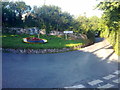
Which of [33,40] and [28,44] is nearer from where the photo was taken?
[28,44]

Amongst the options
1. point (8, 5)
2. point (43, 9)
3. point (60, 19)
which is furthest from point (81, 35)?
point (8, 5)

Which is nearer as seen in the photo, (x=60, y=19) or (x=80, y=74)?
(x=80, y=74)

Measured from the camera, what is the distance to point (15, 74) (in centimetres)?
613

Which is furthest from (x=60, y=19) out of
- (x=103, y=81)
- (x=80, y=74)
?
(x=103, y=81)

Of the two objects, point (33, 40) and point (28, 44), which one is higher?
point (33, 40)

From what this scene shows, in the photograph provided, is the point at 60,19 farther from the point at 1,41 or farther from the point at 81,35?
the point at 1,41

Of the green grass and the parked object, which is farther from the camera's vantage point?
the parked object

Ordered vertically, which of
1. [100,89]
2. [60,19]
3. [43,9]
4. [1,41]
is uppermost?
[43,9]

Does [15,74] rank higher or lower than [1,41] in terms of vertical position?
lower

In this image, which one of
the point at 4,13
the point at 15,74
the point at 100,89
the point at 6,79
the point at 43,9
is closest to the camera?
the point at 100,89

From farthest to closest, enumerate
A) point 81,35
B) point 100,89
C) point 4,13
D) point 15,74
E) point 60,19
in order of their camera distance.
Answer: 1. point 81,35
2. point 60,19
3. point 4,13
4. point 15,74
5. point 100,89

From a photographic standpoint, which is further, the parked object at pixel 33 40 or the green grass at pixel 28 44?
the parked object at pixel 33 40

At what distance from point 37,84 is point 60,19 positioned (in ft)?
29.7

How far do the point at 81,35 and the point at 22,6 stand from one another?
866cm
